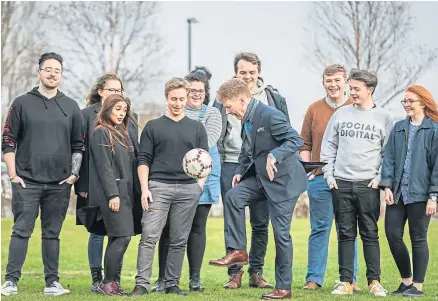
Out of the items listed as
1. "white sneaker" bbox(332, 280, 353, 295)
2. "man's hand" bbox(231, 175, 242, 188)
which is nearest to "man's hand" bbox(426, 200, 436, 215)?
"white sneaker" bbox(332, 280, 353, 295)

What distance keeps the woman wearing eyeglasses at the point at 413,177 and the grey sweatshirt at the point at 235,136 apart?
4.96 feet

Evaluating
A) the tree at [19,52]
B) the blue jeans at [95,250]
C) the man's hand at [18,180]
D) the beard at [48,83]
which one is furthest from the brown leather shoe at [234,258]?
the tree at [19,52]

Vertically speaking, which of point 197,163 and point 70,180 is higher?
point 197,163

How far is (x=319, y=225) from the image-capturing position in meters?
9.54

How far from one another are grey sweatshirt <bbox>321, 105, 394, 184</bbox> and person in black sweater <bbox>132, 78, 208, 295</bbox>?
4.65 feet

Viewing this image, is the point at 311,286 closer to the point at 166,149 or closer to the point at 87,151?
the point at 166,149

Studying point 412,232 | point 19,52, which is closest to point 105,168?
point 412,232

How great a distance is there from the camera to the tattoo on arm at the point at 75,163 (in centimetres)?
895

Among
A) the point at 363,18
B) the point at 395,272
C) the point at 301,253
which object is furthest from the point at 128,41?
the point at 395,272

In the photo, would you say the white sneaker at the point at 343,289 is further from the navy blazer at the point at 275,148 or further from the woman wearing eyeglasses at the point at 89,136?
the woman wearing eyeglasses at the point at 89,136

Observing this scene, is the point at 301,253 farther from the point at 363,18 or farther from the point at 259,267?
the point at 363,18

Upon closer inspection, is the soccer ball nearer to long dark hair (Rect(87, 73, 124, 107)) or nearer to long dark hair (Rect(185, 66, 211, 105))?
long dark hair (Rect(185, 66, 211, 105))

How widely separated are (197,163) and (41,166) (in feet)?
5.35

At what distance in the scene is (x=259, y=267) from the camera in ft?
31.0
